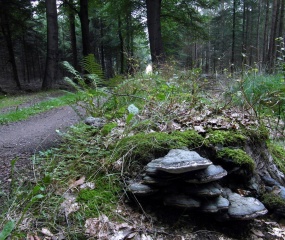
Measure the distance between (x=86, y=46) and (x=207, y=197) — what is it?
41.1ft

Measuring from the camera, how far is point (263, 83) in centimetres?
589

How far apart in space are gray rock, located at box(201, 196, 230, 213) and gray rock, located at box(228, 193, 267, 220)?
76 millimetres

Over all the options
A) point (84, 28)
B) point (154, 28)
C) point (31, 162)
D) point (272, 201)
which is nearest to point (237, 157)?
point (272, 201)

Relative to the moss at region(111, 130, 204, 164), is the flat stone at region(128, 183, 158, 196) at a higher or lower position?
lower

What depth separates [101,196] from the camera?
1.95 m

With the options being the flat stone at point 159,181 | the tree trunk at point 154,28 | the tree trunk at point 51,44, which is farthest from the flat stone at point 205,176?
the tree trunk at point 51,44

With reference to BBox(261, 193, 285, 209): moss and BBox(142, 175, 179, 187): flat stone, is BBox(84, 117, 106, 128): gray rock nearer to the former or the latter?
BBox(142, 175, 179, 187): flat stone

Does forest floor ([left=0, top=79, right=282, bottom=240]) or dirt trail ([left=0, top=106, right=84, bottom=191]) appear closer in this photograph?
forest floor ([left=0, top=79, right=282, bottom=240])

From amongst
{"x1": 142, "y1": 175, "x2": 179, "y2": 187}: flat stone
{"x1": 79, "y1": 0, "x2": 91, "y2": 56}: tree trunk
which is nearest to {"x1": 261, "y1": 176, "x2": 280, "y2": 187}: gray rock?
{"x1": 142, "y1": 175, "x2": 179, "y2": 187}: flat stone

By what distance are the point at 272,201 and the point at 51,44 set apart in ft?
36.3

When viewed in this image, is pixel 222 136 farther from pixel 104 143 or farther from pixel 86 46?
pixel 86 46

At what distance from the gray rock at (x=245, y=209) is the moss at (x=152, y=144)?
684 mm

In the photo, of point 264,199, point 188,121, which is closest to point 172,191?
point 264,199

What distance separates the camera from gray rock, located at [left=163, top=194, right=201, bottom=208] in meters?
1.79
